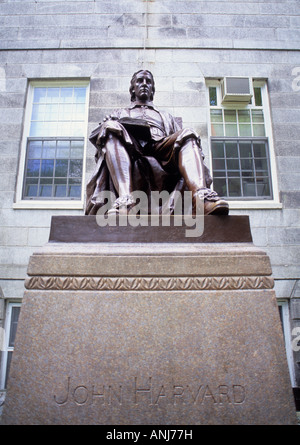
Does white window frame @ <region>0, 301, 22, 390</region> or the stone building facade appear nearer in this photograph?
white window frame @ <region>0, 301, 22, 390</region>

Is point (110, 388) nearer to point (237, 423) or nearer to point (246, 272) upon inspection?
point (237, 423)

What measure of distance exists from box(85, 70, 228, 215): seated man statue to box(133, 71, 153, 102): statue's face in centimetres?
48

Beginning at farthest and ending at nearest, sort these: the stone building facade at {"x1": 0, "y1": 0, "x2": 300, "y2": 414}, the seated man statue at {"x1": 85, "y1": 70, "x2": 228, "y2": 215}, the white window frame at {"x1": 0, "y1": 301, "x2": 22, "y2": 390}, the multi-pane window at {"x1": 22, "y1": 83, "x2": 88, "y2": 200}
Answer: the multi-pane window at {"x1": 22, "y1": 83, "x2": 88, "y2": 200} < the stone building facade at {"x1": 0, "y1": 0, "x2": 300, "y2": 414} < the white window frame at {"x1": 0, "y1": 301, "x2": 22, "y2": 390} < the seated man statue at {"x1": 85, "y1": 70, "x2": 228, "y2": 215}

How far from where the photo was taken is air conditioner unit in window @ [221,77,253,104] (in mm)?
6887

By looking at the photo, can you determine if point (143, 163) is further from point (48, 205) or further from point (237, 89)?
point (237, 89)

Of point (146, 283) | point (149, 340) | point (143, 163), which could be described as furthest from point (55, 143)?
point (149, 340)

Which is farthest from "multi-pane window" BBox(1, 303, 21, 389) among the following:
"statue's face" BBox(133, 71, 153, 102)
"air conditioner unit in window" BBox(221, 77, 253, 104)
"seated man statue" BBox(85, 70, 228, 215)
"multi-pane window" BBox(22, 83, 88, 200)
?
"air conditioner unit in window" BBox(221, 77, 253, 104)

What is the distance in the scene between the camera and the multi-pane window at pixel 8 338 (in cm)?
535

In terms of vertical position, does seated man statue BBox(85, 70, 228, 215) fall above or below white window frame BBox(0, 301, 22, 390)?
above

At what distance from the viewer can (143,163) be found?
128 inches

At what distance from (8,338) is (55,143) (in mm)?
3992

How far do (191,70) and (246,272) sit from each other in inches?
242

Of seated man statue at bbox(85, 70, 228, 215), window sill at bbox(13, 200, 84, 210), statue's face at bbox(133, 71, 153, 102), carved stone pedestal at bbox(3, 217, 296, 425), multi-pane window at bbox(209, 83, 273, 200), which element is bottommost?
carved stone pedestal at bbox(3, 217, 296, 425)

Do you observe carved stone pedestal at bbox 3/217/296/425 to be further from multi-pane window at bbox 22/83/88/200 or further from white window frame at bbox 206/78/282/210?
multi-pane window at bbox 22/83/88/200
